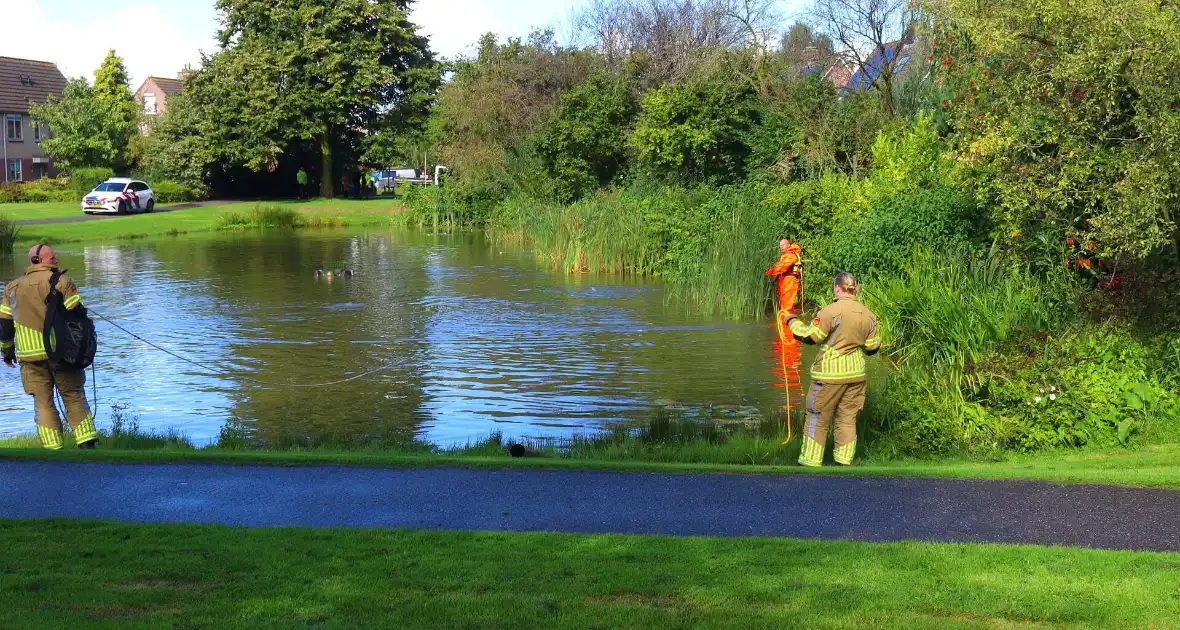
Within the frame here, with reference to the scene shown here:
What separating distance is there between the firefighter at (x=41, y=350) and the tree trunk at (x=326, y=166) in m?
56.2

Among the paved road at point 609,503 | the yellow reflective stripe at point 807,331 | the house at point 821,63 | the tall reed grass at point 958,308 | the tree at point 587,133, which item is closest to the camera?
the paved road at point 609,503

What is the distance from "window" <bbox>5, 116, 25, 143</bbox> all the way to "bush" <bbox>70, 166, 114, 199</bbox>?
587 inches

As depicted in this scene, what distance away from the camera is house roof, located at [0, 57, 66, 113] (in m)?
76.1

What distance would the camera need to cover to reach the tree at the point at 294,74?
63938mm

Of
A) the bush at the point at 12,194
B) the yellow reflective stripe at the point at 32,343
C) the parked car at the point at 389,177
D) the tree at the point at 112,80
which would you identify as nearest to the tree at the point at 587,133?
the bush at the point at 12,194

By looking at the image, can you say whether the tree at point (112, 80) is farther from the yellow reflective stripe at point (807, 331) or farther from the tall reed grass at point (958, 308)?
the yellow reflective stripe at point (807, 331)

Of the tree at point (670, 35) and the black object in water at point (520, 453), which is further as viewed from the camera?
the tree at point (670, 35)

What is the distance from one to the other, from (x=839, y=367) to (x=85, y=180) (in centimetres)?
5902

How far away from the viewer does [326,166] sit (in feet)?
226

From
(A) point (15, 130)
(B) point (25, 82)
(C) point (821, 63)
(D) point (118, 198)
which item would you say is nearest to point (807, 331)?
(C) point (821, 63)

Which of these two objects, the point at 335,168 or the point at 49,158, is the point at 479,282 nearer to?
the point at 335,168

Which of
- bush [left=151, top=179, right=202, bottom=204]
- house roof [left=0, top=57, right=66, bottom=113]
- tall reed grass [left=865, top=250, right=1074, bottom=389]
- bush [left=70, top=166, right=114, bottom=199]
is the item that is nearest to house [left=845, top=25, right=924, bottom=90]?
tall reed grass [left=865, top=250, right=1074, bottom=389]

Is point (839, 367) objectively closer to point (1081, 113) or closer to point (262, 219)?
point (1081, 113)

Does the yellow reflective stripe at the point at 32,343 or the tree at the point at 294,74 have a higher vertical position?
the tree at the point at 294,74
